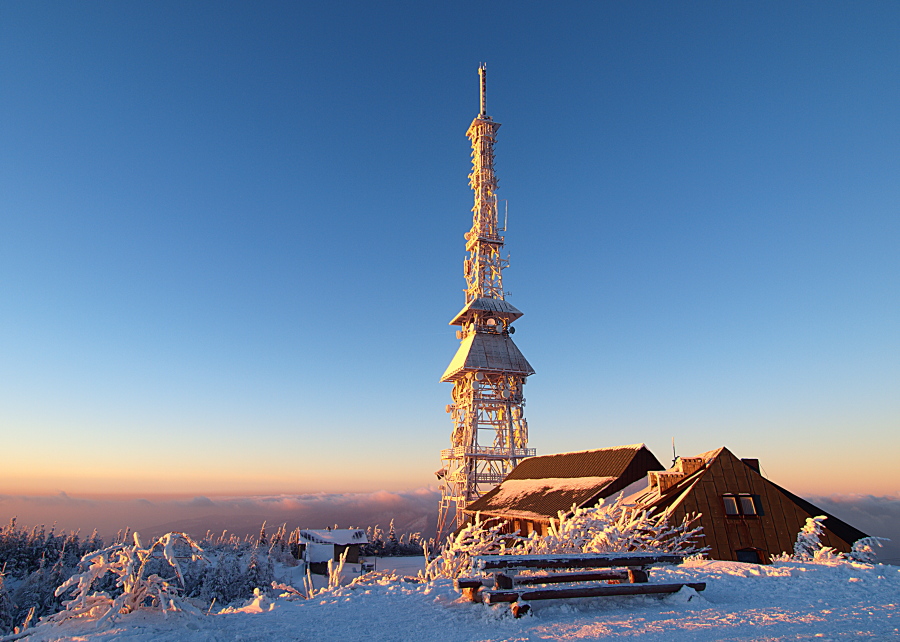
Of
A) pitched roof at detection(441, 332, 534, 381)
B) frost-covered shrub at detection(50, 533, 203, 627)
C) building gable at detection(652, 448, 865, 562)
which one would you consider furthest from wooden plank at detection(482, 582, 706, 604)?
pitched roof at detection(441, 332, 534, 381)

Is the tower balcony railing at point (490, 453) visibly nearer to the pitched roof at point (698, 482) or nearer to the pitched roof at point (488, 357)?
the pitched roof at point (488, 357)

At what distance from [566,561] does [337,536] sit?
122ft

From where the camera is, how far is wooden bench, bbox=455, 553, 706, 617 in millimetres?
7863

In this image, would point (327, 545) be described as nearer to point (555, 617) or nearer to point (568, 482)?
point (568, 482)

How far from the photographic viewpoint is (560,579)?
27.2 feet

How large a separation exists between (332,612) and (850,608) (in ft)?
24.9

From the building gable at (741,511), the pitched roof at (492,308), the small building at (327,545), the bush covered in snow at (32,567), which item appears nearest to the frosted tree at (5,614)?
the bush covered in snow at (32,567)

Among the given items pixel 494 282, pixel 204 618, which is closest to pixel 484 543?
pixel 204 618

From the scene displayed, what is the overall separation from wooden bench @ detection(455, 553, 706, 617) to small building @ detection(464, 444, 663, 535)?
1422cm

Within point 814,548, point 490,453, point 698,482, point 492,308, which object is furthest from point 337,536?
point 814,548

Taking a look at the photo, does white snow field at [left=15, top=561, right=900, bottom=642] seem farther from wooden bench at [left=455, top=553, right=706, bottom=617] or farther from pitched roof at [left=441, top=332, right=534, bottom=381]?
pitched roof at [left=441, top=332, right=534, bottom=381]

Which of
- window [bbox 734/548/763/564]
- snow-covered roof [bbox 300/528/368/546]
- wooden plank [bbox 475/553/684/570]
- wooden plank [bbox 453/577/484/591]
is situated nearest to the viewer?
wooden plank [bbox 453/577/484/591]

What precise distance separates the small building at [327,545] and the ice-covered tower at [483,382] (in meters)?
6.62

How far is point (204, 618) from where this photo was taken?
7137 mm
